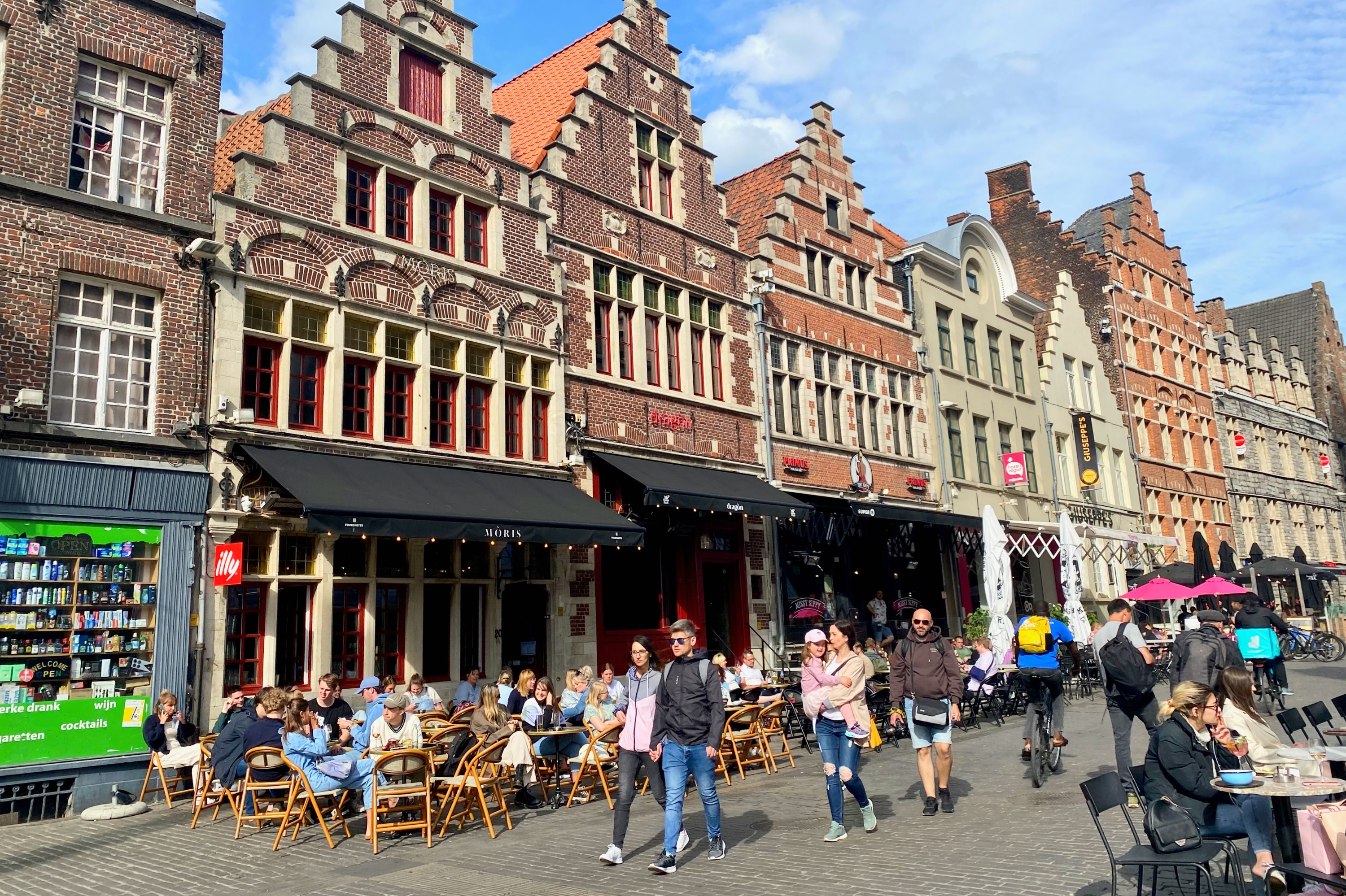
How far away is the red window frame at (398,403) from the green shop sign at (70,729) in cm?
445

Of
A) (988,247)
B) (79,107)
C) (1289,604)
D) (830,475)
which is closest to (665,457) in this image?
(830,475)

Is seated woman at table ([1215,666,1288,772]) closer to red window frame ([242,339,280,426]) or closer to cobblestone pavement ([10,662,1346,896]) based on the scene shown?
cobblestone pavement ([10,662,1346,896])

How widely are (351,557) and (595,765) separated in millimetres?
Result: 4718

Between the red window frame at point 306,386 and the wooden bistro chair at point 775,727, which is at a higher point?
the red window frame at point 306,386

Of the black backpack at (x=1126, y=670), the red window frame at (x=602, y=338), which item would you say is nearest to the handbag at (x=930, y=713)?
the black backpack at (x=1126, y=670)

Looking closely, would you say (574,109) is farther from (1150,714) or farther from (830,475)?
(1150,714)

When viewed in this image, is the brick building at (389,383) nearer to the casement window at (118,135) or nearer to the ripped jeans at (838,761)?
the casement window at (118,135)

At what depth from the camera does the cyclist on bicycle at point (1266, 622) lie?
579 inches

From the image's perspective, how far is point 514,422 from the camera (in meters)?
15.1

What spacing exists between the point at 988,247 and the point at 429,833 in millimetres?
24310

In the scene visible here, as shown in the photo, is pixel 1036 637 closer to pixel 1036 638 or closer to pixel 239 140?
pixel 1036 638

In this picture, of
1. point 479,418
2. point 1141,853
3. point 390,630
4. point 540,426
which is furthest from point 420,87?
point 1141,853

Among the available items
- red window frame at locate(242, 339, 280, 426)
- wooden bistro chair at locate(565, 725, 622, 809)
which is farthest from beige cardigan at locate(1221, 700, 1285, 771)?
red window frame at locate(242, 339, 280, 426)

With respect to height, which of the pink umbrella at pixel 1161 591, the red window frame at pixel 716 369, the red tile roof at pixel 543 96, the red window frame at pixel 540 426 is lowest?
the pink umbrella at pixel 1161 591
